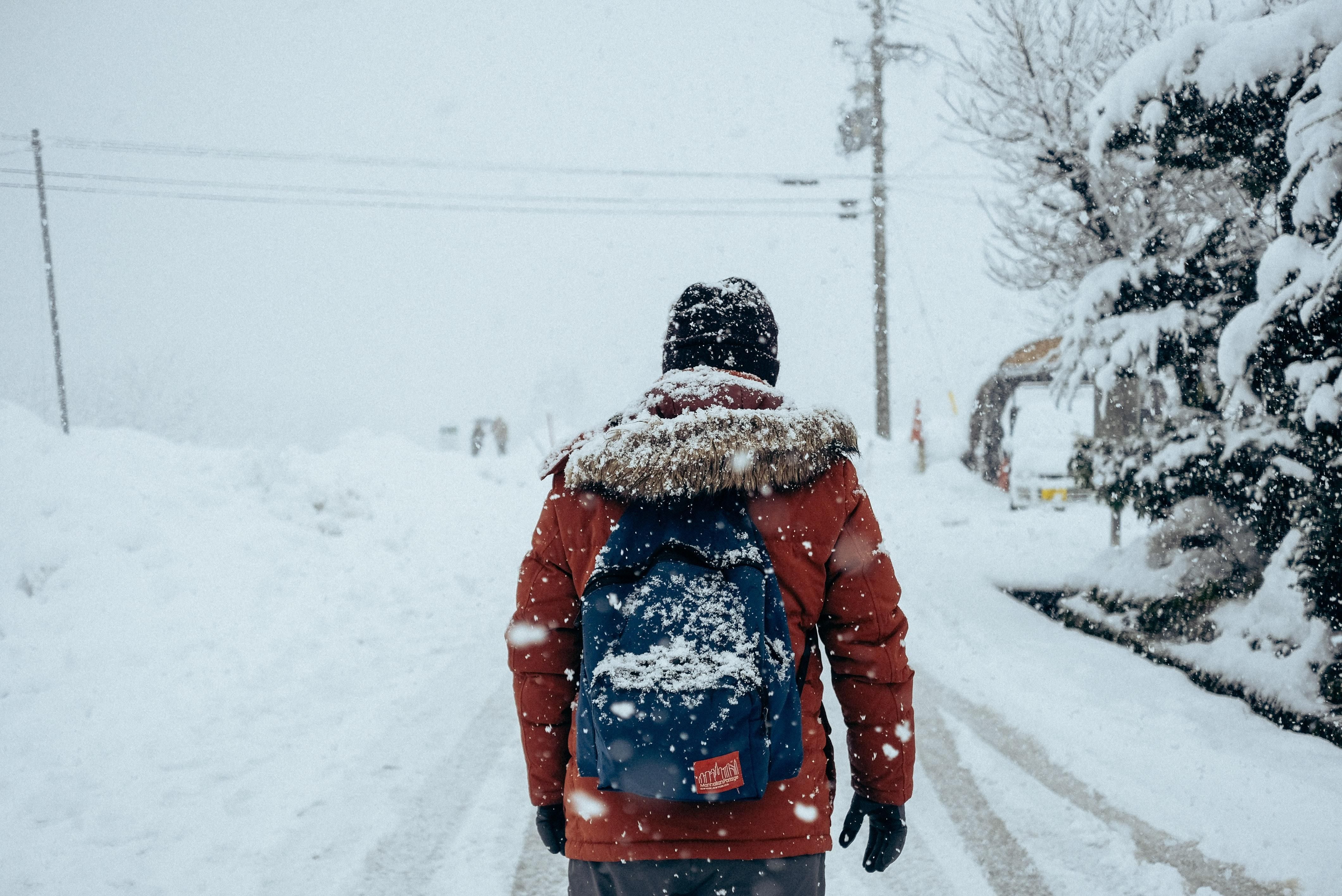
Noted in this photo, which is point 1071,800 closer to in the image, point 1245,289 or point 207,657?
point 1245,289

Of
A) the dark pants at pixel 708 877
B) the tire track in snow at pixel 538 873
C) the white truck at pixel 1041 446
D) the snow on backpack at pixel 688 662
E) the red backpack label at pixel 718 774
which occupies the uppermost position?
the snow on backpack at pixel 688 662

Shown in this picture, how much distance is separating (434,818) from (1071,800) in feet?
10.5

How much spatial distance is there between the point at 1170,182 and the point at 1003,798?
588 centimetres

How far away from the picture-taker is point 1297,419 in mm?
4465

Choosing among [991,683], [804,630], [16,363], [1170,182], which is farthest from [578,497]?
[16,363]

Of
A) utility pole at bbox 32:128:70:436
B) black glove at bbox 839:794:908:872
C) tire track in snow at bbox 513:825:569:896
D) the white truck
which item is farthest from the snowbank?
utility pole at bbox 32:128:70:436

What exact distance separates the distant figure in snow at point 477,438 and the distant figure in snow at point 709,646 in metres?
28.1

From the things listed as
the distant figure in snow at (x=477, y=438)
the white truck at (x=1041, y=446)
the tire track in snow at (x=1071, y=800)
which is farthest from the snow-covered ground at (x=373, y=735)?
the distant figure in snow at (x=477, y=438)

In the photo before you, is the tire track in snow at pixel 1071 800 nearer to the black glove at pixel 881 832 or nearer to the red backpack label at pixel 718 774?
the black glove at pixel 881 832

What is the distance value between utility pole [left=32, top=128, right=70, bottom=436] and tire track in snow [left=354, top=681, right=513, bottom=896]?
22.2 meters

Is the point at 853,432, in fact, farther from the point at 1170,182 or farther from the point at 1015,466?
the point at 1015,466

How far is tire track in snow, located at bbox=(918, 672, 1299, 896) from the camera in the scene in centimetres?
299

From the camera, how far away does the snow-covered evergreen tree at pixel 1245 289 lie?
4117 millimetres

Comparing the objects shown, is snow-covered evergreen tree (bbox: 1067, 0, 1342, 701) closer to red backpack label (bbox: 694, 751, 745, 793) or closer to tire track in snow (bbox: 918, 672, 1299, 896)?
tire track in snow (bbox: 918, 672, 1299, 896)
